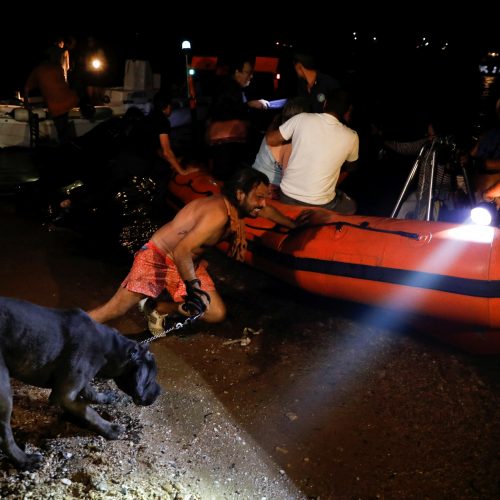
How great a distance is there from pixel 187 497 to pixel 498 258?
260 cm

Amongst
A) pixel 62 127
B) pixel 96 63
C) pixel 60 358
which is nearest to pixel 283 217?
pixel 60 358

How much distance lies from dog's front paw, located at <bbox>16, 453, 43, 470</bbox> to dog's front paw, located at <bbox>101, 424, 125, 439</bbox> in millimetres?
341

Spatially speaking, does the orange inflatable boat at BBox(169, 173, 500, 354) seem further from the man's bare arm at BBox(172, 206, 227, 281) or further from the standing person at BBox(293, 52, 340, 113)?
the standing person at BBox(293, 52, 340, 113)

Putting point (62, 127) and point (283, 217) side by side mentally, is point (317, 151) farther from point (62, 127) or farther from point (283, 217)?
point (62, 127)

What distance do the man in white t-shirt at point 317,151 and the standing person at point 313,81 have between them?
1060 millimetres

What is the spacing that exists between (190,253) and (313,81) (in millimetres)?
3213

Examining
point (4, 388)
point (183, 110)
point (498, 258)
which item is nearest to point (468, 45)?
point (183, 110)

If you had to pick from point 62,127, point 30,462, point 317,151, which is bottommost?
point 30,462

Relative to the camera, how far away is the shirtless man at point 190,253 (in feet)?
13.2

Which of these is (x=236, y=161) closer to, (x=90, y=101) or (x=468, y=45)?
(x=90, y=101)

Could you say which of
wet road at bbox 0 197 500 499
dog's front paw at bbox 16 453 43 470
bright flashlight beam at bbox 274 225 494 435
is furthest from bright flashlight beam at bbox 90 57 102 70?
dog's front paw at bbox 16 453 43 470

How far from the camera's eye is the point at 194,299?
395cm

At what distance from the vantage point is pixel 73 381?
2902 millimetres

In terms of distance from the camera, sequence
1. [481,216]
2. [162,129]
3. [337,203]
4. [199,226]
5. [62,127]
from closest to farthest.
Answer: [199,226]
[481,216]
[337,203]
[162,129]
[62,127]
